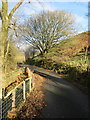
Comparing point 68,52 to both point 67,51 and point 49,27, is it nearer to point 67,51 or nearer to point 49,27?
point 67,51

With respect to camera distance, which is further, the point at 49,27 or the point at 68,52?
the point at 68,52

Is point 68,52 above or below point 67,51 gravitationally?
below

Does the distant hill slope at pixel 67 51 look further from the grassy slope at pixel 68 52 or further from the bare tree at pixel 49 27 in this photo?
the bare tree at pixel 49 27

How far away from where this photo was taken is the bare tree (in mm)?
19656

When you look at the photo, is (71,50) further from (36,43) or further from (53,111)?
(53,111)

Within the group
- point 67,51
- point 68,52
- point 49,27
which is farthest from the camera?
point 67,51

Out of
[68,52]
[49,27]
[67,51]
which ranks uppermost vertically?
[49,27]

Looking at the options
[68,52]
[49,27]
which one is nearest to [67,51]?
[68,52]

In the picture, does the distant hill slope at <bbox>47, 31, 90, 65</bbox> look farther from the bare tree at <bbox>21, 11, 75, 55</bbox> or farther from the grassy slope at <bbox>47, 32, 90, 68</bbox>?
the bare tree at <bbox>21, 11, 75, 55</bbox>

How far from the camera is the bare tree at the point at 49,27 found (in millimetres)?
19656

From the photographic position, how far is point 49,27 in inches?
798

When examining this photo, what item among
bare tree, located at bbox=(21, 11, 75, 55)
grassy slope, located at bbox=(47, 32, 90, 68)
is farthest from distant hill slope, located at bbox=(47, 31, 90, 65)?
bare tree, located at bbox=(21, 11, 75, 55)

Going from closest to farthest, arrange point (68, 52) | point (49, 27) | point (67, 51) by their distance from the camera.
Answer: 1. point (49, 27)
2. point (68, 52)
3. point (67, 51)

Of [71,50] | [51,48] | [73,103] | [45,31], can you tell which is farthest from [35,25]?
[73,103]
